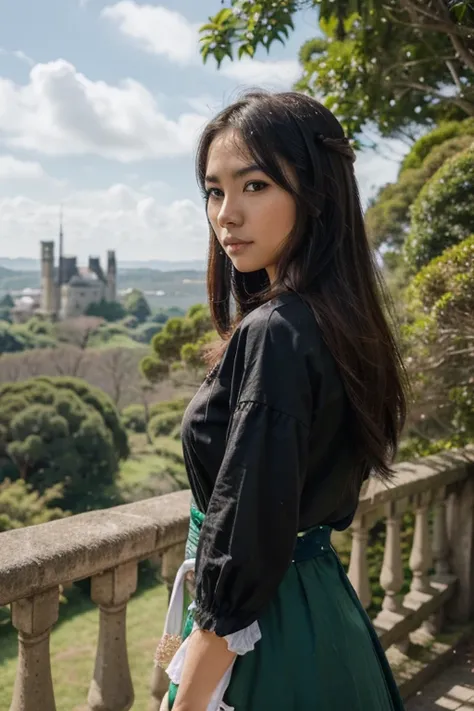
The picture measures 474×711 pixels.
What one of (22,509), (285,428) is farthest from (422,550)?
(22,509)

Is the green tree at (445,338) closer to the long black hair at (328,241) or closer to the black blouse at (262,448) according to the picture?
the long black hair at (328,241)

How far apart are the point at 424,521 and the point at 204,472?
208 centimetres

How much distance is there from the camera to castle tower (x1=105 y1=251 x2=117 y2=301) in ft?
247

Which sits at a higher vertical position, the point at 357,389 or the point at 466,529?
the point at 357,389

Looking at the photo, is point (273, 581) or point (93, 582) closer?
point (273, 581)

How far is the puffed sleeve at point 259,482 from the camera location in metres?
1.02

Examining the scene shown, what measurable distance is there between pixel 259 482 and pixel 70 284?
72.3 m

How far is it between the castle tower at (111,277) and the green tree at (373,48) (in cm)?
6993

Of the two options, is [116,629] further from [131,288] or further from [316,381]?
[131,288]

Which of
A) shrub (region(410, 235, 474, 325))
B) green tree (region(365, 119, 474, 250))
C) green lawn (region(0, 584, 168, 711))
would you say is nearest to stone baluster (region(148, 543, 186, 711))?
shrub (region(410, 235, 474, 325))

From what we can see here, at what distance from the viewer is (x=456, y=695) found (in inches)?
103

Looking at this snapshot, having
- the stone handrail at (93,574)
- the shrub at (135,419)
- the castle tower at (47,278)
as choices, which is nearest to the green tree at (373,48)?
the stone handrail at (93,574)

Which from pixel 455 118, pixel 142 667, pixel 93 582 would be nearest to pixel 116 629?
pixel 93 582

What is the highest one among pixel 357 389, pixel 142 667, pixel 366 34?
pixel 366 34
